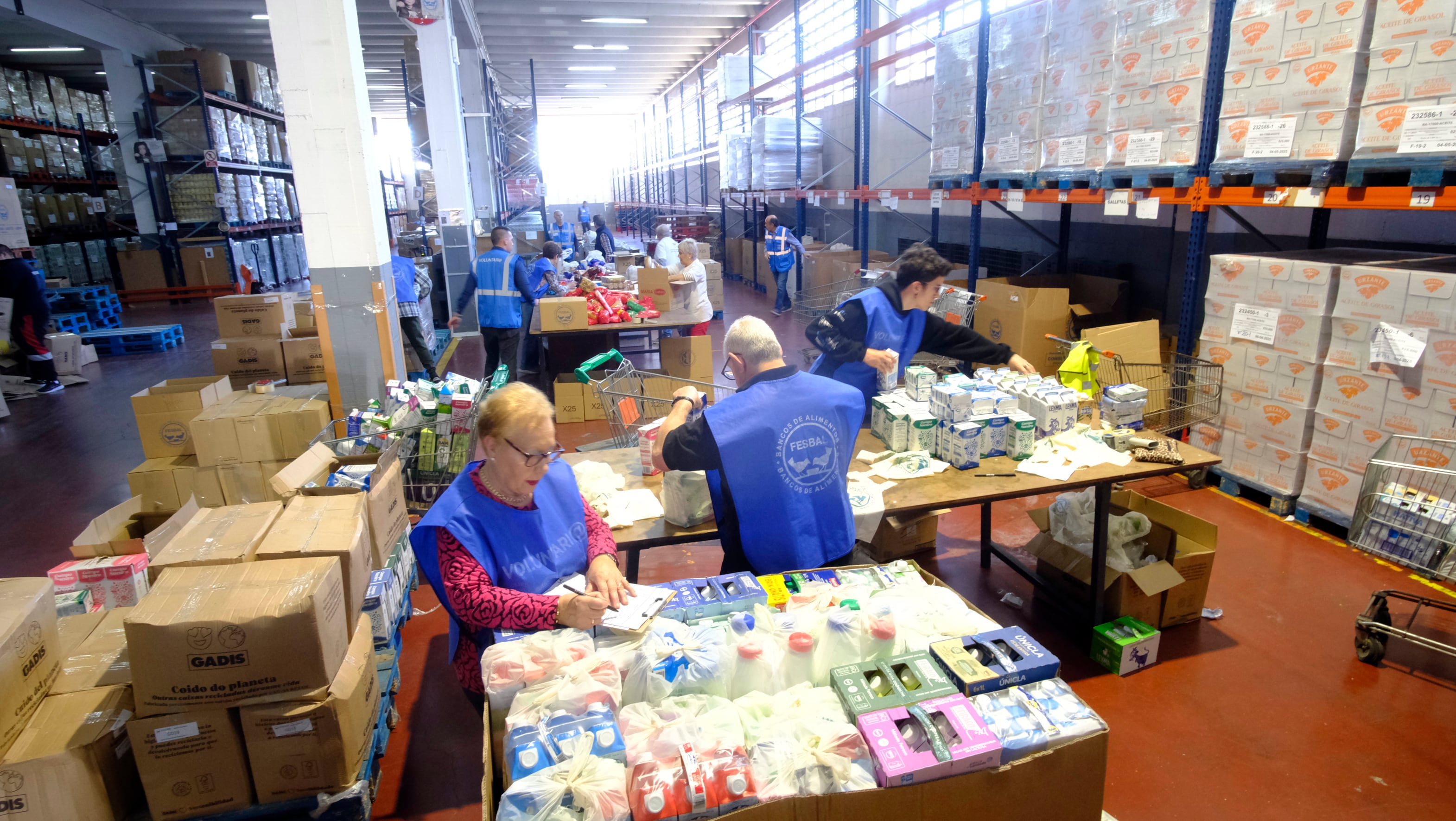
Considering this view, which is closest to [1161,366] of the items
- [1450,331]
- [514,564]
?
[1450,331]

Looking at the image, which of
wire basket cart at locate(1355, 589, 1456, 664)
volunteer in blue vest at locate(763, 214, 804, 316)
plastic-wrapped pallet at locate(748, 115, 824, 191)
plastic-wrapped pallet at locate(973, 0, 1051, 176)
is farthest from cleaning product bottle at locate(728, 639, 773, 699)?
plastic-wrapped pallet at locate(748, 115, 824, 191)

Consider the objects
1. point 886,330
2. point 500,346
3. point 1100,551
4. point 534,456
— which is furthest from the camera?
point 500,346

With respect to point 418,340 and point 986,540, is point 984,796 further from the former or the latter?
point 418,340

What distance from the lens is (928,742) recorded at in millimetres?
1774

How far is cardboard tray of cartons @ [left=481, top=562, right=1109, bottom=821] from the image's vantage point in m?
1.68

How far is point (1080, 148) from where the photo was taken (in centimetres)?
609

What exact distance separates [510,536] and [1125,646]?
9.36 feet

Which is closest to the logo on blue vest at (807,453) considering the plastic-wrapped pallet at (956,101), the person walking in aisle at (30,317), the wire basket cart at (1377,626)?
the wire basket cart at (1377,626)

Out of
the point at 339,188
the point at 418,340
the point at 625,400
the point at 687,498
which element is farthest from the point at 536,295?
the point at 687,498

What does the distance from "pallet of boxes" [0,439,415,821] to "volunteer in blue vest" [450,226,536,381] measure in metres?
5.78

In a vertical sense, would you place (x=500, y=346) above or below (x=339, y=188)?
below

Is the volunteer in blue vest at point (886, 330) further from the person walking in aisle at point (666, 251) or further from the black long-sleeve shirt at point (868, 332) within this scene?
the person walking in aisle at point (666, 251)

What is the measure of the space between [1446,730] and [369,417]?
6.12 m

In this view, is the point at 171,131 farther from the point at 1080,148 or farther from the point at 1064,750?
the point at 1064,750
